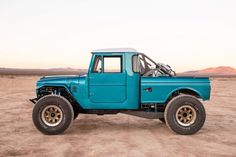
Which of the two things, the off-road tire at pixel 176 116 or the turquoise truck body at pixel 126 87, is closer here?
the off-road tire at pixel 176 116

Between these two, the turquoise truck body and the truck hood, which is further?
the truck hood

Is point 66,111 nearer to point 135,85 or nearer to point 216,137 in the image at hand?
point 135,85

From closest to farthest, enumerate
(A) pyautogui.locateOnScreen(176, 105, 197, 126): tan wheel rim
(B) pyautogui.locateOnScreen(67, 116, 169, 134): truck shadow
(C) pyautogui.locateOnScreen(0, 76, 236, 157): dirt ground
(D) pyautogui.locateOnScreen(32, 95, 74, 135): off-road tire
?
1. (C) pyautogui.locateOnScreen(0, 76, 236, 157): dirt ground
2. (D) pyautogui.locateOnScreen(32, 95, 74, 135): off-road tire
3. (A) pyautogui.locateOnScreen(176, 105, 197, 126): tan wheel rim
4. (B) pyautogui.locateOnScreen(67, 116, 169, 134): truck shadow

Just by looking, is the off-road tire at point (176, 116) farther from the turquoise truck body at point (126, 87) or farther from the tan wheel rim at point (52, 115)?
the tan wheel rim at point (52, 115)

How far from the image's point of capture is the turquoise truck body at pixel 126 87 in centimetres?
798

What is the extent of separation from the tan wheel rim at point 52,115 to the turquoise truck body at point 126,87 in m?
0.55

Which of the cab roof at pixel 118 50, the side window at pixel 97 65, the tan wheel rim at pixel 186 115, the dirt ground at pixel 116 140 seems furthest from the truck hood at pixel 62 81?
the tan wheel rim at pixel 186 115

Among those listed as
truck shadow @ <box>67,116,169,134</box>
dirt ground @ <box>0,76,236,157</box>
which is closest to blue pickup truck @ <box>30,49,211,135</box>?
dirt ground @ <box>0,76,236,157</box>

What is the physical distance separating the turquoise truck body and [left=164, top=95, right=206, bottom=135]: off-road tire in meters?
0.23

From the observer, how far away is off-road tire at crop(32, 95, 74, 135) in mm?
7828

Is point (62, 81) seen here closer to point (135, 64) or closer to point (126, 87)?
point (126, 87)

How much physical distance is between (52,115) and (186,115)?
10.4ft

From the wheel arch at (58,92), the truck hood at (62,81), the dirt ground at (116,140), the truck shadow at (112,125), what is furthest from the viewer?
the truck shadow at (112,125)

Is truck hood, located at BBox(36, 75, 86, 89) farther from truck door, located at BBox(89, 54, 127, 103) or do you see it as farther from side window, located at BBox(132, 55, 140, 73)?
side window, located at BBox(132, 55, 140, 73)
